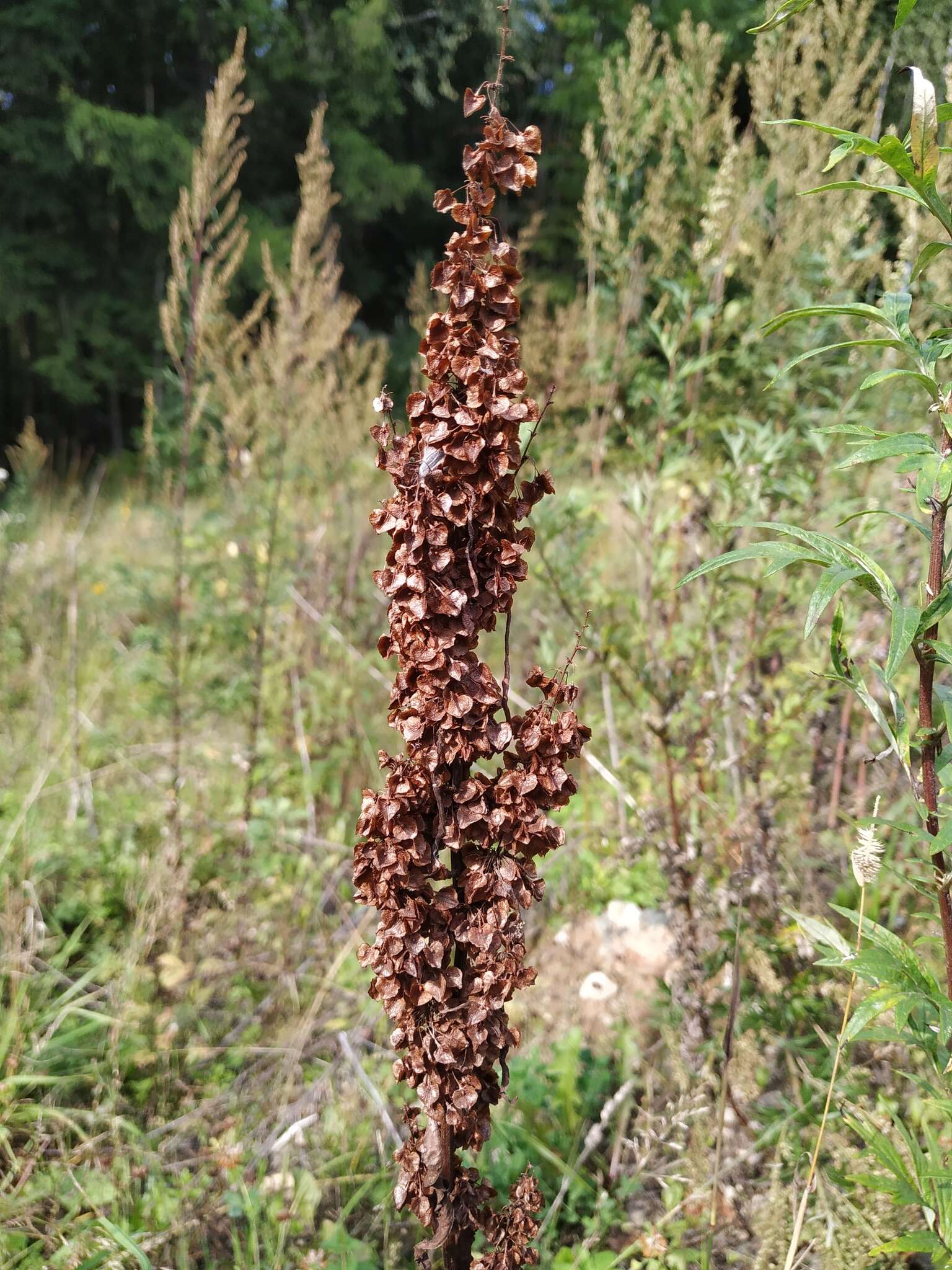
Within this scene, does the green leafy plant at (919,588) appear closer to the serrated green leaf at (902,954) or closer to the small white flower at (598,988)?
the serrated green leaf at (902,954)

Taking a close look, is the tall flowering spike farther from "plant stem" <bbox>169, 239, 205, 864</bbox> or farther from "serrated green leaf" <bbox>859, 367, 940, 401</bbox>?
"plant stem" <bbox>169, 239, 205, 864</bbox>

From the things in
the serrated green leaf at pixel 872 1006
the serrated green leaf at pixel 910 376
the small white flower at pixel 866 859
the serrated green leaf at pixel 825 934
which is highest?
the serrated green leaf at pixel 910 376

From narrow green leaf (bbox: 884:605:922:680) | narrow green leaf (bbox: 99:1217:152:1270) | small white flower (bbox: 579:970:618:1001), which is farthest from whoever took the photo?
small white flower (bbox: 579:970:618:1001)

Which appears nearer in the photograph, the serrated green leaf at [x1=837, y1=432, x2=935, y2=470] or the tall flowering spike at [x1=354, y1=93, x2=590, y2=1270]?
the serrated green leaf at [x1=837, y1=432, x2=935, y2=470]

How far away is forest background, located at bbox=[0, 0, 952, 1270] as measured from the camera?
70.1 inches

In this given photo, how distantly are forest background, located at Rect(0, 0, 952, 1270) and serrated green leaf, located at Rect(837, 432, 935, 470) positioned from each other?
2 centimetres

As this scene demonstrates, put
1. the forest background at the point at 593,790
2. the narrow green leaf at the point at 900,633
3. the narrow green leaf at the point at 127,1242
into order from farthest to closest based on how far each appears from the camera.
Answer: the forest background at the point at 593,790 → the narrow green leaf at the point at 127,1242 → the narrow green leaf at the point at 900,633

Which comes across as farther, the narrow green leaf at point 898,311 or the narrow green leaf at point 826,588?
the narrow green leaf at point 898,311

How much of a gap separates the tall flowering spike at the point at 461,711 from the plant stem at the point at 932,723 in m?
0.45

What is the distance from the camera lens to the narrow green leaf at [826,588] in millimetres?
909

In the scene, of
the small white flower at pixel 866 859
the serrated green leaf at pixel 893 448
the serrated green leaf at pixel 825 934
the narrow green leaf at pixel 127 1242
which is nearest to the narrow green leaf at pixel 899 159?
the serrated green leaf at pixel 893 448

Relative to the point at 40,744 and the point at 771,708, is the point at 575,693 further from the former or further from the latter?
the point at 40,744

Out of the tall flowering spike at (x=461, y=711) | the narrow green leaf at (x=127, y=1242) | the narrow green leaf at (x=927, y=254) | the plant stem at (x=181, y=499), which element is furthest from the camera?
the plant stem at (x=181, y=499)

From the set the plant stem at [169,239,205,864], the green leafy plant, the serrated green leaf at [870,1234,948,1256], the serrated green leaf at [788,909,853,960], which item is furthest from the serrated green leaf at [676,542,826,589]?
the plant stem at [169,239,205,864]
